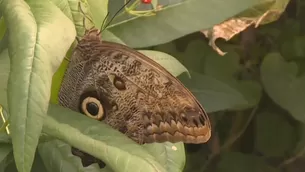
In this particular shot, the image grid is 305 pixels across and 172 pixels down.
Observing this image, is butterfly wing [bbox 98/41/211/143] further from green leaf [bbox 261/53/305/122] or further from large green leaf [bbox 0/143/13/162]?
green leaf [bbox 261/53/305/122]

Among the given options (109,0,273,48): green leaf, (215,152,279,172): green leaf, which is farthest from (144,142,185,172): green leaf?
(215,152,279,172): green leaf

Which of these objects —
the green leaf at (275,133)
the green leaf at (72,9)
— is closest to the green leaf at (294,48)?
the green leaf at (275,133)

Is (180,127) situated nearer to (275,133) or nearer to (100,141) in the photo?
(100,141)

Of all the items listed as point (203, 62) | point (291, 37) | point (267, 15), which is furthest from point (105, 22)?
point (291, 37)

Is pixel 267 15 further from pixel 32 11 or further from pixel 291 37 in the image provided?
pixel 32 11

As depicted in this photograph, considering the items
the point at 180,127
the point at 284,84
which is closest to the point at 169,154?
the point at 180,127

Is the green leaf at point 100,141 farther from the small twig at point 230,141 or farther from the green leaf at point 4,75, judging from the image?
the small twig at point 230,141
